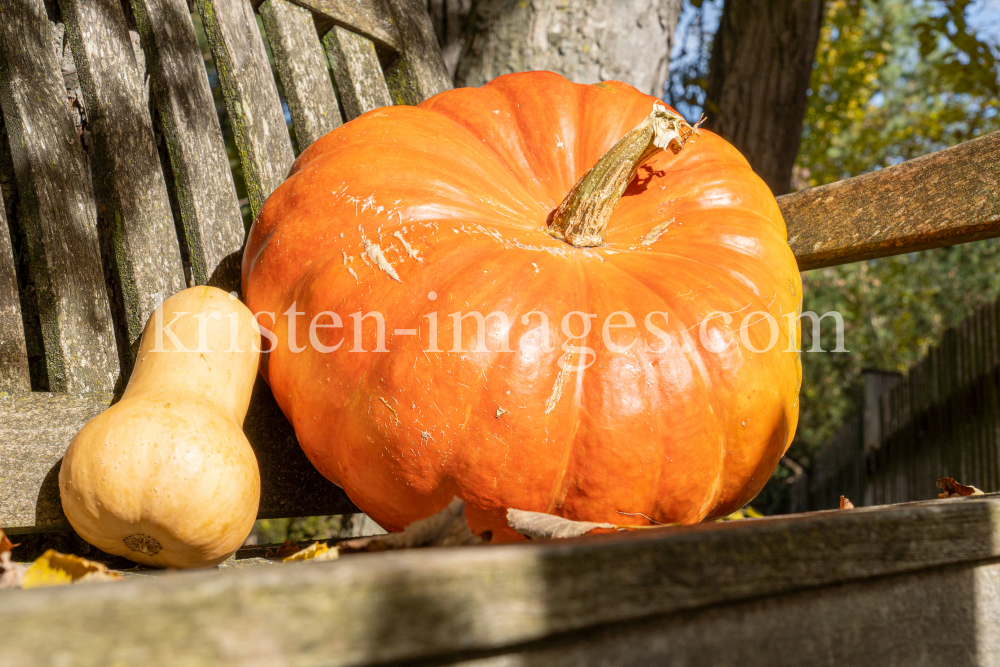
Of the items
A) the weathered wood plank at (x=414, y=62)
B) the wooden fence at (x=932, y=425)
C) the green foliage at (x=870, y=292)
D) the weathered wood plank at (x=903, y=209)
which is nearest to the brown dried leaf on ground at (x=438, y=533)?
the weathered wood plank at (x=903, y=209)

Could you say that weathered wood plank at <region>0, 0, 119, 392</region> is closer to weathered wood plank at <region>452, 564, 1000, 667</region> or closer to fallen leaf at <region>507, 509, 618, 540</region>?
fallen leaf at <region>507, 509, 618, 540</region>

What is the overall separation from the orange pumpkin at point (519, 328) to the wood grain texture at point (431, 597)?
588 mm

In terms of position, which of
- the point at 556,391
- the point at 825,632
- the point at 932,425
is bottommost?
the point at 932,425

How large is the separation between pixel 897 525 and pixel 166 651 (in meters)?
0.76

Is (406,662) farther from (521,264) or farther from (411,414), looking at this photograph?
(521,264)

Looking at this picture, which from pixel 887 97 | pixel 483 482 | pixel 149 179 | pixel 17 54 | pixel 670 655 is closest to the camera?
pixel 670 655

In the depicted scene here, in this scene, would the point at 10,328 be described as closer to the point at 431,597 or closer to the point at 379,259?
the point at 379,259

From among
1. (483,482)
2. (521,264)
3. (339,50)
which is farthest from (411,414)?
(339,50)

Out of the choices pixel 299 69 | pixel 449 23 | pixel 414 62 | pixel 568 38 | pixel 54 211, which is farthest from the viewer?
pixel 449 23

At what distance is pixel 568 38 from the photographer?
2.60 metres

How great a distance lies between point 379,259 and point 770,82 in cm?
265

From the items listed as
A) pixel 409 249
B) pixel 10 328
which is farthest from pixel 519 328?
pixel 10 328

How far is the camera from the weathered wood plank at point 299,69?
6.77ft

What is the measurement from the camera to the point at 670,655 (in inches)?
28.0
